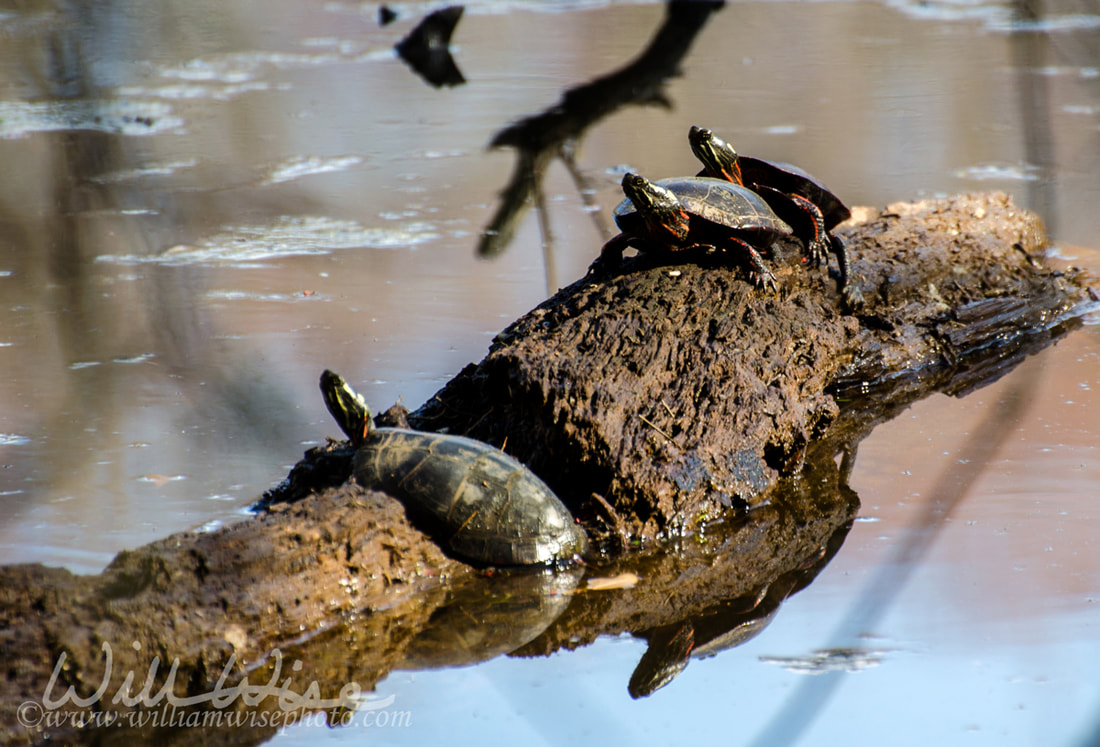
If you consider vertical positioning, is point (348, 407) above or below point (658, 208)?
below

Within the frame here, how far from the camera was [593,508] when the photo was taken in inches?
141

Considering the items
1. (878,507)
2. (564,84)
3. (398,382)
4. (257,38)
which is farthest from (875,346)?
(257,38)

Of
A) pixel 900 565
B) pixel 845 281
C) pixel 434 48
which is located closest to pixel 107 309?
pixel 845 281

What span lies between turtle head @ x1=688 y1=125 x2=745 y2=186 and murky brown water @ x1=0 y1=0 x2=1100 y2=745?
4.29 ft

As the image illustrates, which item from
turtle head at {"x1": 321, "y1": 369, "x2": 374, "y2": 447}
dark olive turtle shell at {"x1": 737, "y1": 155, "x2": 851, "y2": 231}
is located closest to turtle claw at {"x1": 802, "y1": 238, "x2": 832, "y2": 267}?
dark olive turtle shell at {"x1": 737, "y1": 155, "x2": 851, "y2": 231}

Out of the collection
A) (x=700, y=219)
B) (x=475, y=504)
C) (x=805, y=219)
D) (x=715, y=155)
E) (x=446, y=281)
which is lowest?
(x=446, y=281)

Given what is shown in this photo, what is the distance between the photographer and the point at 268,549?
9.58 feet

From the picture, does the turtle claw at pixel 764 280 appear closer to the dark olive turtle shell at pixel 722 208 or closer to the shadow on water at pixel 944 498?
the dark olive turtle shell at pixel 722 208

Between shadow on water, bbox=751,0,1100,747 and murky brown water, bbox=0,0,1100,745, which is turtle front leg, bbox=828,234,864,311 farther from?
shadow on water, bbox=751,0,1100,747

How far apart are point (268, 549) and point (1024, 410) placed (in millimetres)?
3321

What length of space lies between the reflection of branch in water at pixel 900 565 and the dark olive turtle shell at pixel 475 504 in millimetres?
886

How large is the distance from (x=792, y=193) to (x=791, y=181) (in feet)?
0.22

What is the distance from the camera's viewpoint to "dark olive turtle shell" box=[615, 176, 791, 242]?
13.4ft

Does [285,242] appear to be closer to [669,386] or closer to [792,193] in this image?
[792,193]
